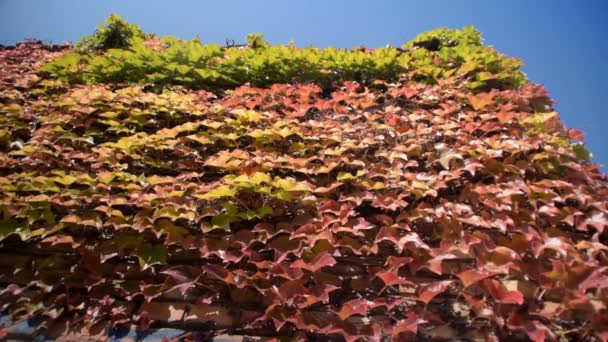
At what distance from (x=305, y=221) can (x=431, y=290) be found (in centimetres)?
67

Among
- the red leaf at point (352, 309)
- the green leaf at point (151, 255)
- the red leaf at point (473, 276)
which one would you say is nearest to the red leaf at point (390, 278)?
the red leaf at point (352, 309)

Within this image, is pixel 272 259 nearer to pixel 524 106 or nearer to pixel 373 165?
pixel 373 165

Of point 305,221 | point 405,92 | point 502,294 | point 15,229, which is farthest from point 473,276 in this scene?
point 15,229

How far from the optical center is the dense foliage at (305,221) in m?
1.43

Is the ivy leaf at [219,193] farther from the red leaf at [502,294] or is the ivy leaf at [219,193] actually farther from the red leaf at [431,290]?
the red leaf at [502,294]

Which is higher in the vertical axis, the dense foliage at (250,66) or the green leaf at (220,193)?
the dense foliage at (250,66)

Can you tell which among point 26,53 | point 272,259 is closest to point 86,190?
point 272,259

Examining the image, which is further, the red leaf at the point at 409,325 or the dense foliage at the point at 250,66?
the dense foliage at the point at 250,66

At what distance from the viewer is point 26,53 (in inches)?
171

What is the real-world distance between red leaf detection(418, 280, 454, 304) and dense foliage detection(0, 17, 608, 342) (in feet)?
0.04

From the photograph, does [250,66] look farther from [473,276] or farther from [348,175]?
[473,276]

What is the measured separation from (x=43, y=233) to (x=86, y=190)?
290mm

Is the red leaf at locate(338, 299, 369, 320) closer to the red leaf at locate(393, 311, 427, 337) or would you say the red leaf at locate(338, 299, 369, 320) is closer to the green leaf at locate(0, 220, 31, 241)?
the red leaf at locate(393, 311, 427, 337)

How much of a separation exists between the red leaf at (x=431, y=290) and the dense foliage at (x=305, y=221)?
0.4 inches
